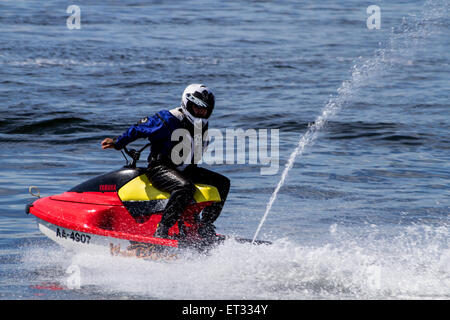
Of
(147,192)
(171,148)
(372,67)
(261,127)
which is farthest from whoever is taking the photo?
(372,67)

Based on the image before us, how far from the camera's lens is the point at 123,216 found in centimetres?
828

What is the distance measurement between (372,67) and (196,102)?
2532 cm

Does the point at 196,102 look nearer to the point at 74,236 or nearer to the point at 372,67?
the point at 74,236

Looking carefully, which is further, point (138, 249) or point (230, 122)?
point (230, 122)

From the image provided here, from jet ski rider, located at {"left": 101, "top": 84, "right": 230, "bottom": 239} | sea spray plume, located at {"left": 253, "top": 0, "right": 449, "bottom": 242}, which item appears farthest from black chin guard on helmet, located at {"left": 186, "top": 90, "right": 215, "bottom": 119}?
sea spray plume, located at {"left": 253, "top": 0, "right": 449, "bottom": 242}

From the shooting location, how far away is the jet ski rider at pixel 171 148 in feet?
26.0

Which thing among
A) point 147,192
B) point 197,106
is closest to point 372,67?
point 197,106

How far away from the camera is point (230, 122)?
58.8ft

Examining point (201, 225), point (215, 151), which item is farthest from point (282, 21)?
point (201, 225)

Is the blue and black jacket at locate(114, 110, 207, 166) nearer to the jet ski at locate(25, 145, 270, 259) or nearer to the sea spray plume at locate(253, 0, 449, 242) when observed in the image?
the jet ski at locate(25, 145, 270, 259)

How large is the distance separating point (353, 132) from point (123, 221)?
376 inches

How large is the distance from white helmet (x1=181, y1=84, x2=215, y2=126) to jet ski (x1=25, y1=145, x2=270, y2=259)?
2.03ft

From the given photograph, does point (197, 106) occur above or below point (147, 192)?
above
